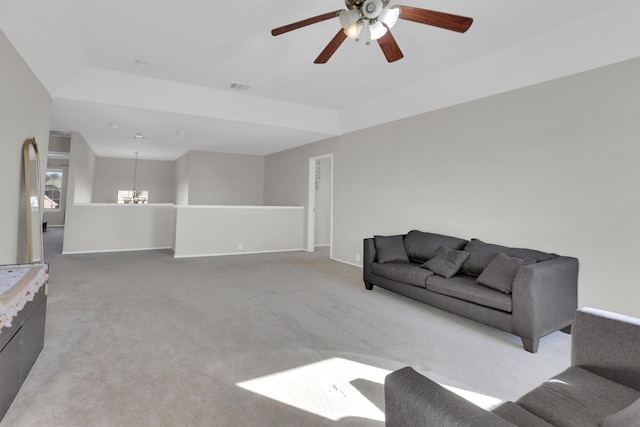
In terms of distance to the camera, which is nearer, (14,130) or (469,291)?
(469,291)

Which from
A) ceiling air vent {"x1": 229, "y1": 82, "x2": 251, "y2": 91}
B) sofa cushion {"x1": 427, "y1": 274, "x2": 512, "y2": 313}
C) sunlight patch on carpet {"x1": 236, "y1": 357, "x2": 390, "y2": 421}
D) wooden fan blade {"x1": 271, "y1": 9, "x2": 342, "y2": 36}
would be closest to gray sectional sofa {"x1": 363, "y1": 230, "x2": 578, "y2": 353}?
sofa cushion {"x1": 427, "y1": 274, "x2": 512, "y2": 313}

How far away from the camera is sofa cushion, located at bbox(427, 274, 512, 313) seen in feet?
9.12

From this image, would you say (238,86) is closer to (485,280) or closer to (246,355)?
(246,355)

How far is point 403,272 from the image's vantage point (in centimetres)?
368

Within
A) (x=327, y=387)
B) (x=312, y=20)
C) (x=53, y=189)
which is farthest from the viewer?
(x=53, y=189)

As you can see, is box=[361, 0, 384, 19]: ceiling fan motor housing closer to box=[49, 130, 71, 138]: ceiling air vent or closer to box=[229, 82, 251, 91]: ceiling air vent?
box=[229, 82, 251, 91]: ceiling air vent

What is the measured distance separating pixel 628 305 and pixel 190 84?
5772 millimetres

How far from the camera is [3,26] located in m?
2.63

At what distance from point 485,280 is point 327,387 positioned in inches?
73.4

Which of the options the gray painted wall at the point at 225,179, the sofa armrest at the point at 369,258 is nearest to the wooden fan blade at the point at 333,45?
the sofa armrest at the point at 369,258

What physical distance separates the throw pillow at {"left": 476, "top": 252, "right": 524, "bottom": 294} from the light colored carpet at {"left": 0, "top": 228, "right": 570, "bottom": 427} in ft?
1.48

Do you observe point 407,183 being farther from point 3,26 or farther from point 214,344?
point 3,26

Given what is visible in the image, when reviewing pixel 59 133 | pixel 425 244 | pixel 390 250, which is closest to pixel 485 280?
pixel 425 244

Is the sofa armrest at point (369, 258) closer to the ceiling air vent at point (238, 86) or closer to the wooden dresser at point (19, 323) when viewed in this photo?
the ceiling air vent at point (238, 86)
